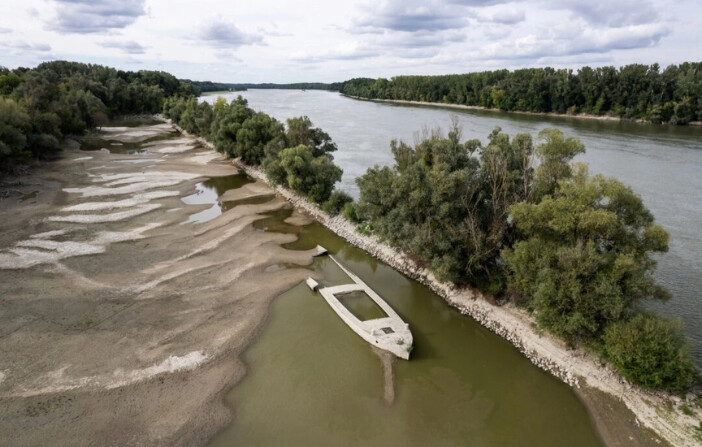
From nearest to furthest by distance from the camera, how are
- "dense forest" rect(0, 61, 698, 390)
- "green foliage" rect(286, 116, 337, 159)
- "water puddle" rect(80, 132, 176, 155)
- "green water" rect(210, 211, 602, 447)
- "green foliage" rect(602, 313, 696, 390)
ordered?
1. "green foliage" rect(602, 313, 696, 390)
2. "green water" rect(210, 211, 602, 447)
3. "dense forest" rect(0, 61, 698, 390)
4. "green foliage" rect(286, 116, 337, 159)
5. "water puddle" rect(80, 132, 176, 155)

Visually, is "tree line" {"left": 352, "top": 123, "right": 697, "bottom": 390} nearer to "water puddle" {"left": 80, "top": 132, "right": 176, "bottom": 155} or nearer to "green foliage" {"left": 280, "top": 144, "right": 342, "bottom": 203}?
"green foliage" {"left": 280, "top": 144, "right": 342, "bottom": 203}

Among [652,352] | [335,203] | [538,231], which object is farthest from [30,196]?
[652,352]

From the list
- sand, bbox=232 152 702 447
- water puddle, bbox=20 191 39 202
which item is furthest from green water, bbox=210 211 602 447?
water puddle, bbox=20 191 39 202

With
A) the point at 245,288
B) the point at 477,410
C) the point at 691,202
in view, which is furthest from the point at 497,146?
the point at 691,202

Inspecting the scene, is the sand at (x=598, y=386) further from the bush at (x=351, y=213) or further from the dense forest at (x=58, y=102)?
the dense forest at (x=58, y=102)

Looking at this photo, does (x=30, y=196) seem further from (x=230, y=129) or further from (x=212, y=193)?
(x=230, y=129)

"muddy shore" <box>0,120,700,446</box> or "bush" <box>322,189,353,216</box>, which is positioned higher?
"bush" <box>322,189,353,216</box>
